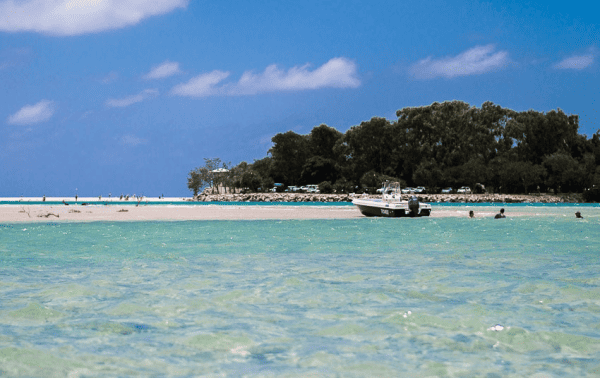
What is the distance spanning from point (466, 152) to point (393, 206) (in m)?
66.7

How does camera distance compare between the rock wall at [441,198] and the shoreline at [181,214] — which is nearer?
the shoreline at [181,214]

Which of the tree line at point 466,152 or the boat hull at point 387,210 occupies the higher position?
the tree line at point 466,152

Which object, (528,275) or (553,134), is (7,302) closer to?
(528,275)

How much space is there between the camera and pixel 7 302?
10.4m

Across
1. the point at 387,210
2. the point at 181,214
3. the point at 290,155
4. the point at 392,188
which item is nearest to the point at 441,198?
the point at 290,155

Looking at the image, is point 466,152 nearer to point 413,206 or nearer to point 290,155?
point 290,155

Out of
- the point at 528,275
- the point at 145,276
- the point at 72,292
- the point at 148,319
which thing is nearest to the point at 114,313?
the point at 148,319

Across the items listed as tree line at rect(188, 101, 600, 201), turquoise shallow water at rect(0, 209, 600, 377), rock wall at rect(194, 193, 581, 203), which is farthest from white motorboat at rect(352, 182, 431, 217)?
tree line at rect(188, 101, 600, 201)

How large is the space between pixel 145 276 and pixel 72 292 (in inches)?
100

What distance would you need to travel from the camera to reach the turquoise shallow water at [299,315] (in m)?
6.67

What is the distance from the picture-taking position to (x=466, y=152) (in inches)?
4195

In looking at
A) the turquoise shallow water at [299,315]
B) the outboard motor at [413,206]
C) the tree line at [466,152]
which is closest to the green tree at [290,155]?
the tree line at [466,152]

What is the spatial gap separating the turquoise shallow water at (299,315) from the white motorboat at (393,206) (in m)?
26.5

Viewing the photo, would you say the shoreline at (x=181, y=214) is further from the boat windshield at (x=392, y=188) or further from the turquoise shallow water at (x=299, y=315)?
the turquoise shallow water at (x=299, y=315)
